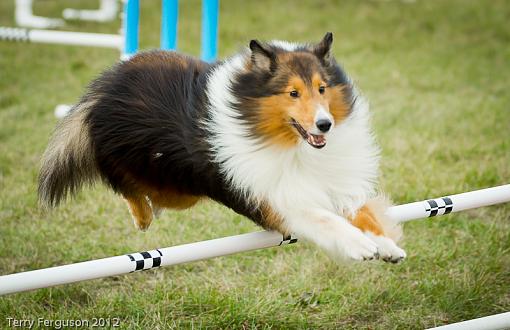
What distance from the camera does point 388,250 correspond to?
3230mm

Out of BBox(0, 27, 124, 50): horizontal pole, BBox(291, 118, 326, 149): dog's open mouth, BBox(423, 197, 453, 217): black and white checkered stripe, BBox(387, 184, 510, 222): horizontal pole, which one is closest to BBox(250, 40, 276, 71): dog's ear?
BBox(291, 118, 326, 149): dog's open mouth

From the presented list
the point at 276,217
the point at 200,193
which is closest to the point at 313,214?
the point at 276,217

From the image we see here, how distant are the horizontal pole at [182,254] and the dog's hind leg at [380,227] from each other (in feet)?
0.17

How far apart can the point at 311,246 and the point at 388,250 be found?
148cm

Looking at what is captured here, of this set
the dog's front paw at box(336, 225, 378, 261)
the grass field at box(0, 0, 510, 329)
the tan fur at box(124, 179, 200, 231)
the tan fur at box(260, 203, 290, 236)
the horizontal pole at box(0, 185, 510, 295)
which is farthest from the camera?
the grass field at box(0, 0, 510, 329)

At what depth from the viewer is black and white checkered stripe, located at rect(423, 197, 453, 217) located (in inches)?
136

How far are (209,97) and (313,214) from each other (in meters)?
0.71

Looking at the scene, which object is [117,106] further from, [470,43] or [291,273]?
[470,43]

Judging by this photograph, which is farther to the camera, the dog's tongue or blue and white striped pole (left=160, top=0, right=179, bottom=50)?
blue and white striped pole (left=160, top=0, right=179, bottom=50)

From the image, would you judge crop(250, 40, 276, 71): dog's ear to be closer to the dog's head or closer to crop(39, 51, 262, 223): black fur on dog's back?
the dog's head

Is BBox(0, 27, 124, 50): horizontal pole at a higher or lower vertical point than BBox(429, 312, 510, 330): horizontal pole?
higher

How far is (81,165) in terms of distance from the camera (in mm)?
3848

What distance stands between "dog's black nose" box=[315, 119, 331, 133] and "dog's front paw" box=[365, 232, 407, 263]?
1.86ft

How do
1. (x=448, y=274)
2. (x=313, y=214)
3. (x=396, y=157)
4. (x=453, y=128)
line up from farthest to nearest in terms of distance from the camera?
(x=453, y=128) < (x=396, y=157) < (x=448, y=274) < (x=313, y=214)
